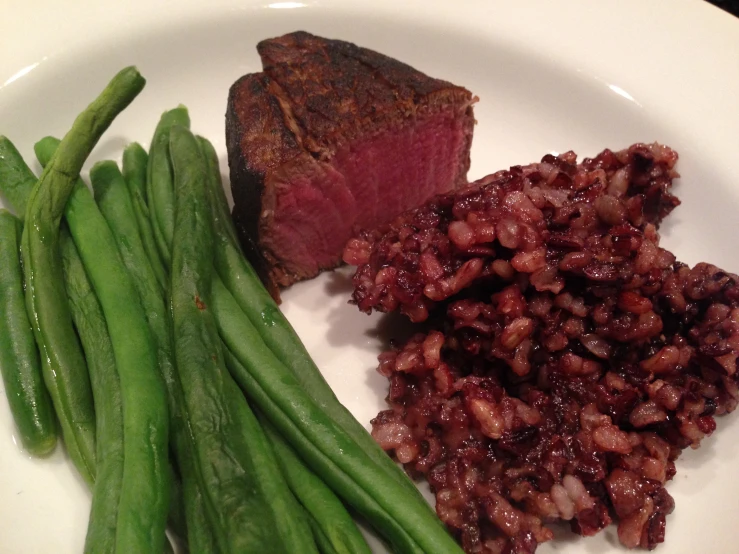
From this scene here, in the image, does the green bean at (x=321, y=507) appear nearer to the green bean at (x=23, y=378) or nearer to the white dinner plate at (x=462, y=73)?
the white dinner plate at (x=462, y=73)

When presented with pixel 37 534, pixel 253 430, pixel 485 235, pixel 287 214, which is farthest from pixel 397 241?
pixel 37 534

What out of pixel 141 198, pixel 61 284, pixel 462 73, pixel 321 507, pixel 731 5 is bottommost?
pixel 321 507


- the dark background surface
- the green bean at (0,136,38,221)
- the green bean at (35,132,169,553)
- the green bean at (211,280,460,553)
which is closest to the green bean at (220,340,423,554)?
the green bean at (211,280,460,553)

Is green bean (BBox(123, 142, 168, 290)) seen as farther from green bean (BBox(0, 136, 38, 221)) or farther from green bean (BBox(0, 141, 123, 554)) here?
green bean (BBox(0, 136, 38, 221))

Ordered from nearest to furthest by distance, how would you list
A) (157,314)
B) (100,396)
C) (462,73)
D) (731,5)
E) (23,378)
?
(100,396) → (23,378) → (157,314) → (462,73) → (731,5)

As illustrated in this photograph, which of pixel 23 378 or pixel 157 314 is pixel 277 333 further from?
pixel 23 378

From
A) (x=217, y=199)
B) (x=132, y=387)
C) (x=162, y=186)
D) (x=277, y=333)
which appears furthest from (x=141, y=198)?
(x=132, y=387)
